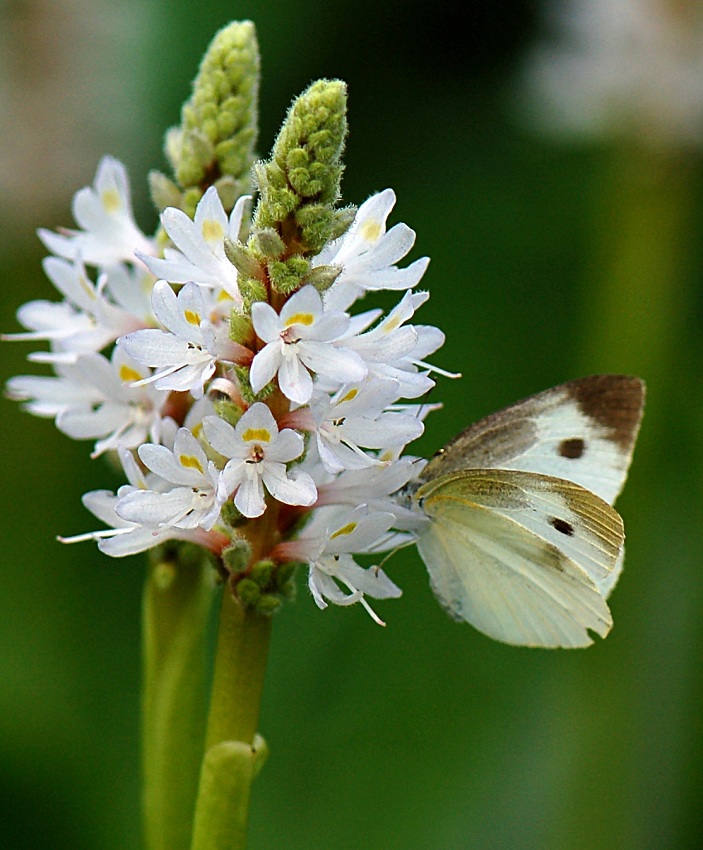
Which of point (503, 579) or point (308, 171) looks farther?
point (503, 579)

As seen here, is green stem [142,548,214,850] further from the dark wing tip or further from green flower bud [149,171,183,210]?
the dark wing tip

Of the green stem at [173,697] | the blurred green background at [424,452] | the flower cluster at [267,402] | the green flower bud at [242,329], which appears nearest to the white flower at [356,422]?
the flower cluster at [267,402]

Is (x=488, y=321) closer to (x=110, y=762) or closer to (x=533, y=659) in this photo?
(x=533, y=659)

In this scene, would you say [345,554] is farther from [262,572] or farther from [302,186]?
[302,186]

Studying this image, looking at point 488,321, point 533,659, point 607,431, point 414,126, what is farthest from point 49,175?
point 607,431

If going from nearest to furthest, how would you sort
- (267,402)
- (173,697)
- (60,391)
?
1. (267,402)
2. (173,697)
3. (60,391)

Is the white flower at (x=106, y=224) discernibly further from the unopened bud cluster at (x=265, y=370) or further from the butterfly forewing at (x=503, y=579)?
the butterfly forewing at (x=503, y=579)

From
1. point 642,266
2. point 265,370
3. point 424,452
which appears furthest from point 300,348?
point 642,266
